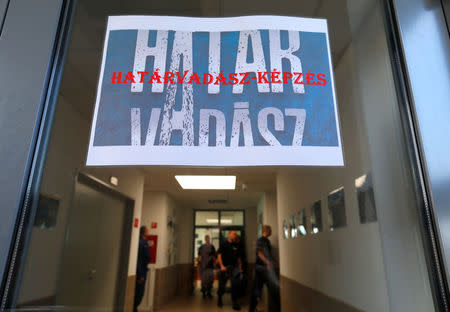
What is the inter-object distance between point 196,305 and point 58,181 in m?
2.38

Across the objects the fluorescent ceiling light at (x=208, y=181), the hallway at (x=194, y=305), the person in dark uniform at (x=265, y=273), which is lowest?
the hallway at (x=194, y=305)

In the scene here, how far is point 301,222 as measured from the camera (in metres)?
1.84

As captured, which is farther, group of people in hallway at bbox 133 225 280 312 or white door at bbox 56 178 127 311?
group of people in hallway at bbox 133 225 280 312

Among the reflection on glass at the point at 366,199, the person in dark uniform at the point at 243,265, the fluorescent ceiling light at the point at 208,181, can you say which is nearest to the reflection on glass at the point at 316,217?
the reflection on glass at the point at 366,199

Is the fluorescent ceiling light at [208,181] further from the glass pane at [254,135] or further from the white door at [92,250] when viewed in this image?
the white door at [92,250]

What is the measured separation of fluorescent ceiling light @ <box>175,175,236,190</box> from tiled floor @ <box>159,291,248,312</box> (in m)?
1.39

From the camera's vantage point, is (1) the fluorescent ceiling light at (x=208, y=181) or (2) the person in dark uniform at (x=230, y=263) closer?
(1) the fluorescent ceiling light at (x=208, y=181)

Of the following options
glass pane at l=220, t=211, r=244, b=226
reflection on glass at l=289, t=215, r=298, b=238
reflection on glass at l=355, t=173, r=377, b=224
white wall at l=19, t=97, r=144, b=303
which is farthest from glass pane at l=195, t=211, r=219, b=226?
white wall at l=19, t=97, r=144, b=303

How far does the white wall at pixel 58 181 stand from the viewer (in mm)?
686

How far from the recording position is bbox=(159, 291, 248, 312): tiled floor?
243 cm

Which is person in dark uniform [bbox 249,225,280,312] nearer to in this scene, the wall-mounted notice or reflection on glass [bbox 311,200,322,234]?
reflection on glass [bbox 311,200,322,234]

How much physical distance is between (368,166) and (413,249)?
0.26 m

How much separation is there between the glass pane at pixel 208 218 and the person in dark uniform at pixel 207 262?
12cm

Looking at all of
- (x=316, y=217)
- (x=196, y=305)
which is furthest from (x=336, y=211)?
(x=196, y=305)
